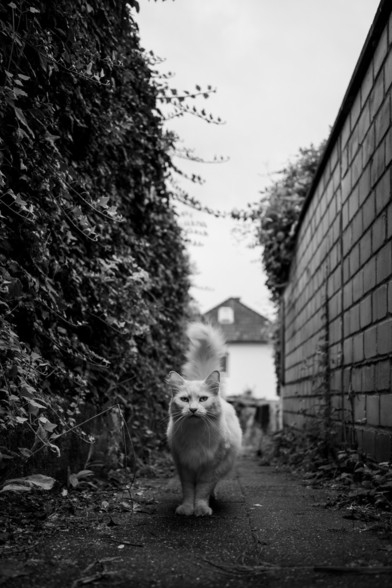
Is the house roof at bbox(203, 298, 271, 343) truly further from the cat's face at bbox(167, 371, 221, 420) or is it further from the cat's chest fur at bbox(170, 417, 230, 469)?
the cat's chest fur at bbox(170, 417, 230, 469)

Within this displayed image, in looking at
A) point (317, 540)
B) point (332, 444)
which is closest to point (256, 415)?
point (332, 444)

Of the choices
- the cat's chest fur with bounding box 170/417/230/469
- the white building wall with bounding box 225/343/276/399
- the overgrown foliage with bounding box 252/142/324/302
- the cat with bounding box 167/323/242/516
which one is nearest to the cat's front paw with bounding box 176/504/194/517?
the cat with bounding box 167/323/242/516

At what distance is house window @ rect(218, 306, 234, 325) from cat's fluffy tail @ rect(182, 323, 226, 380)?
31.1m

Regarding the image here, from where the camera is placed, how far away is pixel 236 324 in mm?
35375

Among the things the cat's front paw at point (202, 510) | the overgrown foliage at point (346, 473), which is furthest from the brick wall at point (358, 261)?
the cat's front paw at point (202, 510)

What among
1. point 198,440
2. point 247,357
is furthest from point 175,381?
point 247,357

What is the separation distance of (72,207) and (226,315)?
3272 centimetres

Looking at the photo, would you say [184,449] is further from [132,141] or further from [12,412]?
[132,141]

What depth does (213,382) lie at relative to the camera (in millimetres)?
3543

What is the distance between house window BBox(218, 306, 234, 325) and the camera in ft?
117

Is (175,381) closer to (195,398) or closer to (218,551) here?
(195,398)

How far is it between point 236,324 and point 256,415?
70.2 feet

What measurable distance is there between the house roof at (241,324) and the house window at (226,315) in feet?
0.49

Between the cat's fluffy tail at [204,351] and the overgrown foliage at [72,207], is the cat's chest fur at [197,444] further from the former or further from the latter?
the cat's fluffy tail at [204,351]
